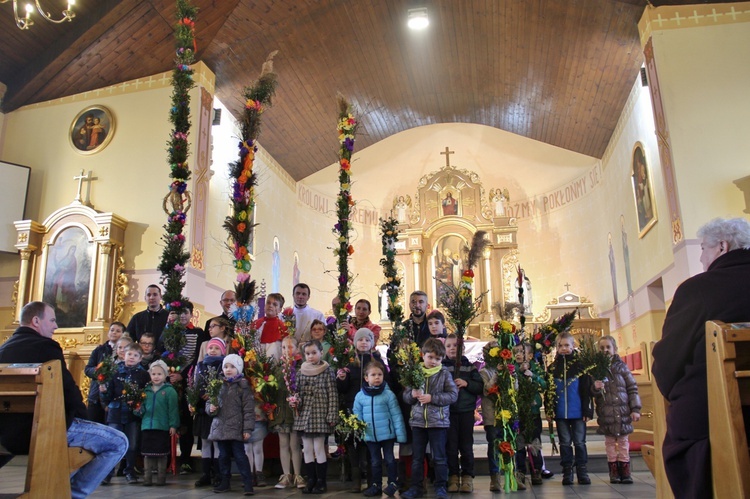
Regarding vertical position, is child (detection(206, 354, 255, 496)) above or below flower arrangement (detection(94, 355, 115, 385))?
below

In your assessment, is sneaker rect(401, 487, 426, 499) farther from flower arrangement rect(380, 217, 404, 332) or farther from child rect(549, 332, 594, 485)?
flower arrangement rect(380, 217, 404, 332)

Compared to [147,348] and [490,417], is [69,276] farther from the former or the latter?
[490,417]

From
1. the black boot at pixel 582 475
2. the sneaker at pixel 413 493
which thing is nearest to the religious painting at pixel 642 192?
the black boot at pixel 582 475

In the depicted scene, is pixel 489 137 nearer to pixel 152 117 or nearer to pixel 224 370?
pixel 152 117

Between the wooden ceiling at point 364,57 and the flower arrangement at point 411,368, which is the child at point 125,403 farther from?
the wooden ceiling at point 364,57

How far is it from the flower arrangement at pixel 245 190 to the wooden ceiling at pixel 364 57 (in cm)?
447

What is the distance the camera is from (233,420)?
4.84m

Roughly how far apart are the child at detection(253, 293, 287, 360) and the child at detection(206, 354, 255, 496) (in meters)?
0.80

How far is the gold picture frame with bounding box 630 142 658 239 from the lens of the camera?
411 inches

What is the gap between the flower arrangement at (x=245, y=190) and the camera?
17.9 ft

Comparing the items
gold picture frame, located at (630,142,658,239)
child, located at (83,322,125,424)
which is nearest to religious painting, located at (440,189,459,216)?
gold picture frame, located at (630,142,658,239)

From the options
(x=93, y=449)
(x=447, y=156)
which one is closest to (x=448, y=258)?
(x=447, y=156)

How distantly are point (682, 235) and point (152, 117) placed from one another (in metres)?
8.68

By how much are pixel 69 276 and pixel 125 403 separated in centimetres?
513
